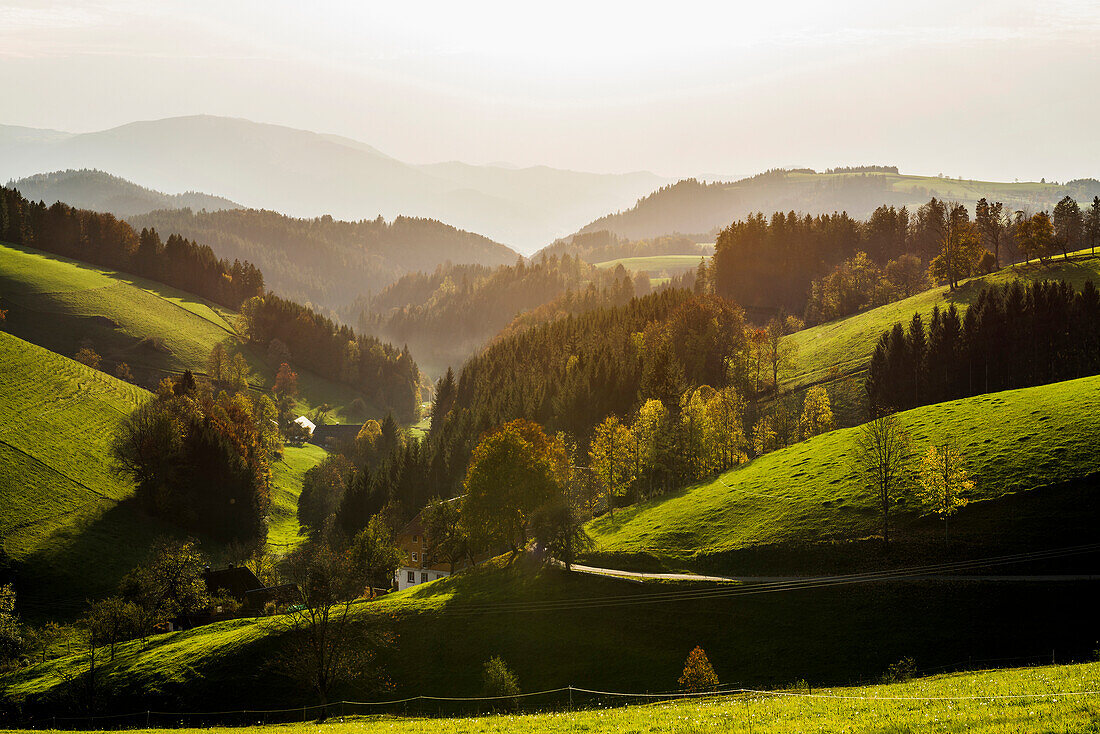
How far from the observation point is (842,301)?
17675cm

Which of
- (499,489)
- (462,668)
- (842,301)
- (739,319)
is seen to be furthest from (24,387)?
(842,301)

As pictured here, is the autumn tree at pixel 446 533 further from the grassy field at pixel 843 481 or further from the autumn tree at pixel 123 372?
the autumn tree at pixel 123 372

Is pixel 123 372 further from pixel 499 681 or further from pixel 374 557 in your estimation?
pixel 499 681

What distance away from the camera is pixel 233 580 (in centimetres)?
9550

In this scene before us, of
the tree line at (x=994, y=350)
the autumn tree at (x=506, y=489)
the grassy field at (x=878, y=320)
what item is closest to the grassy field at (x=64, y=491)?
the autumn tree at (x=506, y=489)

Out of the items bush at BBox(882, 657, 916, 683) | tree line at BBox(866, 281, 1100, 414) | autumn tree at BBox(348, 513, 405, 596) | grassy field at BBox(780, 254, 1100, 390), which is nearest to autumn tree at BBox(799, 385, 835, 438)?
tree line at BBox(866, 281, 1100, 414)

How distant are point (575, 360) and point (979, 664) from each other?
376ft

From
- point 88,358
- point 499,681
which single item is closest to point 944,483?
point 499,681

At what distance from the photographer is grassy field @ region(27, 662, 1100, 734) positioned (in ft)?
65.4

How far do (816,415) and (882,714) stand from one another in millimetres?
94247

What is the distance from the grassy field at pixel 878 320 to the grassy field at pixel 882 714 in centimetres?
10814

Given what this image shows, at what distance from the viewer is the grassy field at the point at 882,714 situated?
19938 millimetres

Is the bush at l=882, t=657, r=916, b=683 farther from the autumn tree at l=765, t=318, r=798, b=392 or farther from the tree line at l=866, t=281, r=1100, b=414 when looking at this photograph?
the autumn tree at l=765, t=318, r=798, b=392

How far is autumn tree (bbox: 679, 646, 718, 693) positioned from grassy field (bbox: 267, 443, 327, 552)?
108 metres
